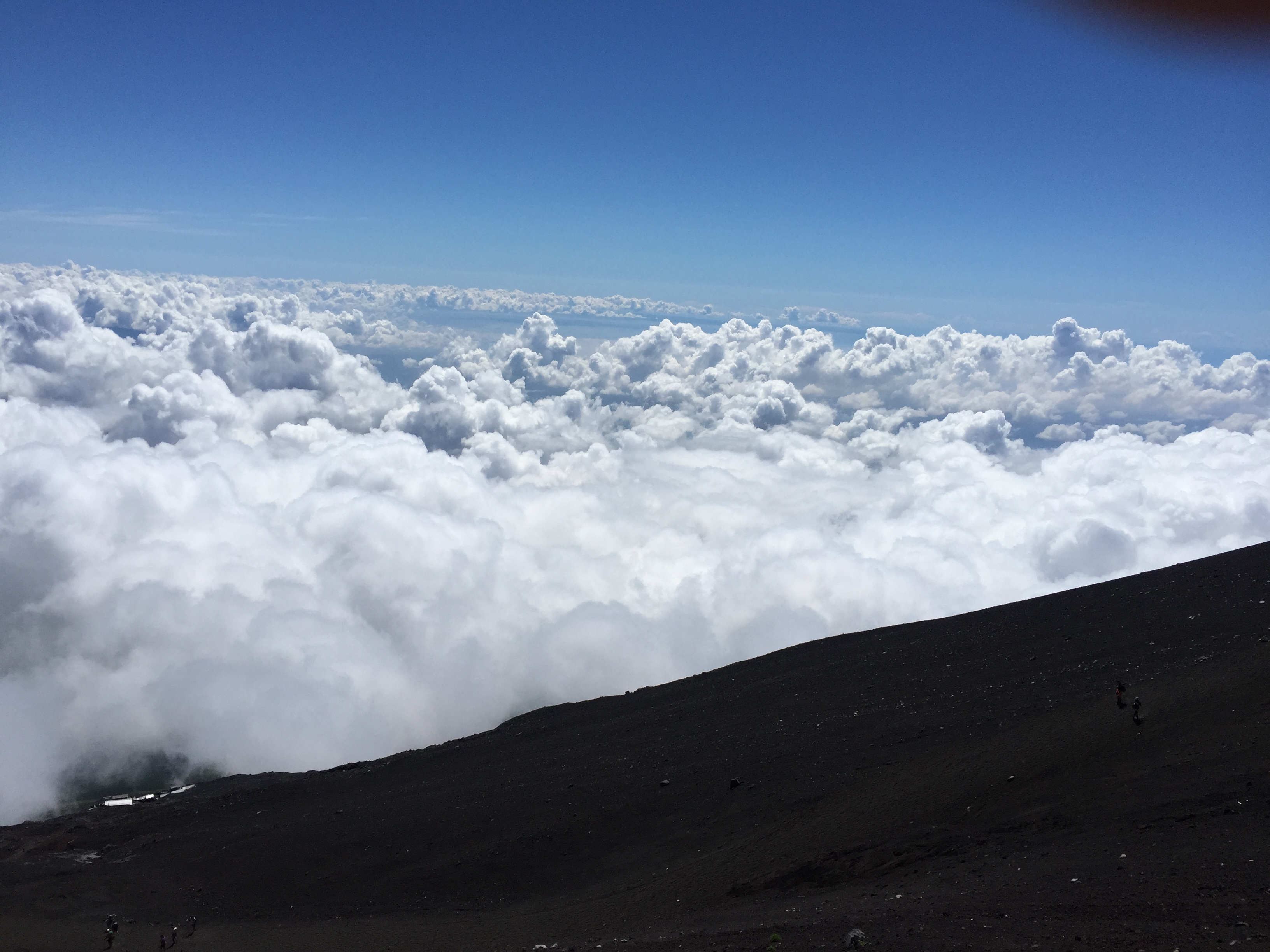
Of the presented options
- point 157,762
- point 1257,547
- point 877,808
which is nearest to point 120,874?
point 877,808

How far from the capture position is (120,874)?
4112 centimetres

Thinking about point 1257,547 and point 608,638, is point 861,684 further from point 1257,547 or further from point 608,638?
point 608,638

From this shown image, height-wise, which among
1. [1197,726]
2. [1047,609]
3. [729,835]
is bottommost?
[729,835]

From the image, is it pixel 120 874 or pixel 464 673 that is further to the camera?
pixel 464 673

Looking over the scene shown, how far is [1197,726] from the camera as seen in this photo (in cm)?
2753

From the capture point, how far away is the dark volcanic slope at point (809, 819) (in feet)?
65.8

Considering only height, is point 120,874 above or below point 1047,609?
below

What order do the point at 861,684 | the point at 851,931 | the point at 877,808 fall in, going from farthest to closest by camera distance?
the point at 861,684 → the point at 877,808 → the point at 851,931

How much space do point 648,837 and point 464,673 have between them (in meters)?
173

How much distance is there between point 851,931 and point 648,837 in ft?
53.7

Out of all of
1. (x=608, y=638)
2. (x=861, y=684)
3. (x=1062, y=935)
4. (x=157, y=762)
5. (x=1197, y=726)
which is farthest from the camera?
(x=608, y=638)

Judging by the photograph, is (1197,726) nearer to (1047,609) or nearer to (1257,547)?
(1047,609)

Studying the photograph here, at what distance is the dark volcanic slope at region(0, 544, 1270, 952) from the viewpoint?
20.1 meters

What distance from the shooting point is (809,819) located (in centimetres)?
3114
